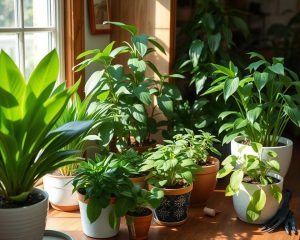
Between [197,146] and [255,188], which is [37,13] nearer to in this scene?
[197,146]

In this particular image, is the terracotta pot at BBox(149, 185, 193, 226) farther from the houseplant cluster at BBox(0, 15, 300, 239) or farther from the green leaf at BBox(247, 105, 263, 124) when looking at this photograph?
the green leaf at BBox(247, 105, 263, 124)

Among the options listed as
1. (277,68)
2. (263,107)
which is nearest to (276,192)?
(263,107)

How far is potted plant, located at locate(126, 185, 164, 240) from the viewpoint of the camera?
78.6 inches

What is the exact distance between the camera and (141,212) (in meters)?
2.05

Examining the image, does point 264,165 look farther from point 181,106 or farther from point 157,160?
point 181,106

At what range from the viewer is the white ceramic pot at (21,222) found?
165 cm

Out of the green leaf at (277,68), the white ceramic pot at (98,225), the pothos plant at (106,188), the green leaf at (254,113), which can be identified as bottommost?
the white ceramic pot at (98,225)

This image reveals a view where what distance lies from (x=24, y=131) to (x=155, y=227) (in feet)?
2.89

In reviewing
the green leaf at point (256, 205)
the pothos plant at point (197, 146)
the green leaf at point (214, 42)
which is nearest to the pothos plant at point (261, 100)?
the pothos plant at point (197, 146)

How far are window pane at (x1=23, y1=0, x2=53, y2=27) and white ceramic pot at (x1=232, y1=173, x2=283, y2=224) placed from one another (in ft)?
4.52

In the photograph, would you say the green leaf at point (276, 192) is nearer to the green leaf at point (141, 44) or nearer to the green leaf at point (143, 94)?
the green leaf at point (143, 94)

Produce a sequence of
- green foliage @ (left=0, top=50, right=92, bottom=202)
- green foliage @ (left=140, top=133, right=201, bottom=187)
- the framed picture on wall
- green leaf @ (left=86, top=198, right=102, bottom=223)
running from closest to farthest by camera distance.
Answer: green foliage @ (left=0, top=50, right=92, bottom=202) < green leaf @ (left=86, top=198, right=102, bottom=223) < green foliage @ (left=140, top=133, right=201, bottom=187) < the framed picture on wall

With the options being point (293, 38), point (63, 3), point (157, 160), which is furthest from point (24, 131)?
point (293, 38)

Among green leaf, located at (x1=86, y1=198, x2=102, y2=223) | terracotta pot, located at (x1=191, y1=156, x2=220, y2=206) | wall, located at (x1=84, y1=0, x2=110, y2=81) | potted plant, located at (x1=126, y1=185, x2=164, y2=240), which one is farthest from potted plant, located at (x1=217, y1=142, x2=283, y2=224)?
wall, located at (x1=84, y1=0, x2=110, y2=81)
